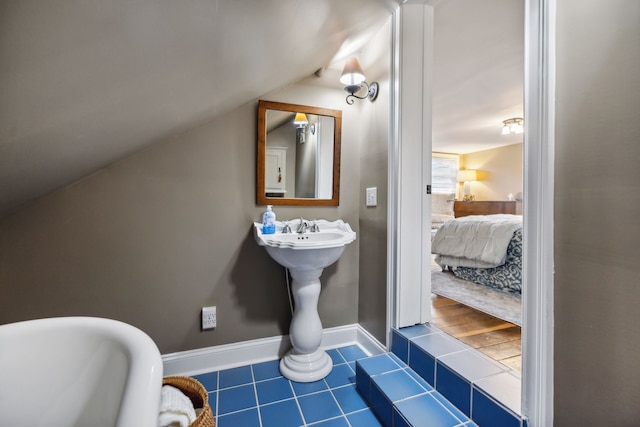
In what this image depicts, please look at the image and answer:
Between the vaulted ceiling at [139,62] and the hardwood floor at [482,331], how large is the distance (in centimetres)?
172

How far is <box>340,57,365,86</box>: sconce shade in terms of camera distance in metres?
1.59

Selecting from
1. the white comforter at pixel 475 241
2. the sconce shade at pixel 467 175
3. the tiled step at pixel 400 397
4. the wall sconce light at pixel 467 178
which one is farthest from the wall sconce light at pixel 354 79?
the sconce shade at pixel 467 175

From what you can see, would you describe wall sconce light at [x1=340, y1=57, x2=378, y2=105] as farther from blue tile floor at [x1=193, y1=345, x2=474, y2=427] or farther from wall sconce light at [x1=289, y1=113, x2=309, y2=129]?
blue tile floor at [x1=193, y1=345, x2=474, y2=427]

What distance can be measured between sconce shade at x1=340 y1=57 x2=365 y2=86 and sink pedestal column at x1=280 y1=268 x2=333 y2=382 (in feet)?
3.62

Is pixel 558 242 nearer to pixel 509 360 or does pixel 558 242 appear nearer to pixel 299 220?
pixel 509 360

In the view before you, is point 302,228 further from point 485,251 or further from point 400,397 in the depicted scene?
point 485,251

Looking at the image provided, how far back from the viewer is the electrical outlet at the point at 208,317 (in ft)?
5.26

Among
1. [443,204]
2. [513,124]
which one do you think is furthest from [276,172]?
[443,204]

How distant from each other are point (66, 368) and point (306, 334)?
1.05 metres

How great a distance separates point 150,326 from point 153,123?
42.5 inches

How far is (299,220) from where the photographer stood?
67.6 inches

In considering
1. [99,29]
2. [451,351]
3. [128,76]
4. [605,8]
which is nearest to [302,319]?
[451,351]

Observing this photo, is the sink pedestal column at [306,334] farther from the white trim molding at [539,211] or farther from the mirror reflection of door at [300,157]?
the white trim molding at [539,211]

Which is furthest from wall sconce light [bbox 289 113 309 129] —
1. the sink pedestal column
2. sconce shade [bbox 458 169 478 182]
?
sconce shade [bbox 458 169 478 182]
